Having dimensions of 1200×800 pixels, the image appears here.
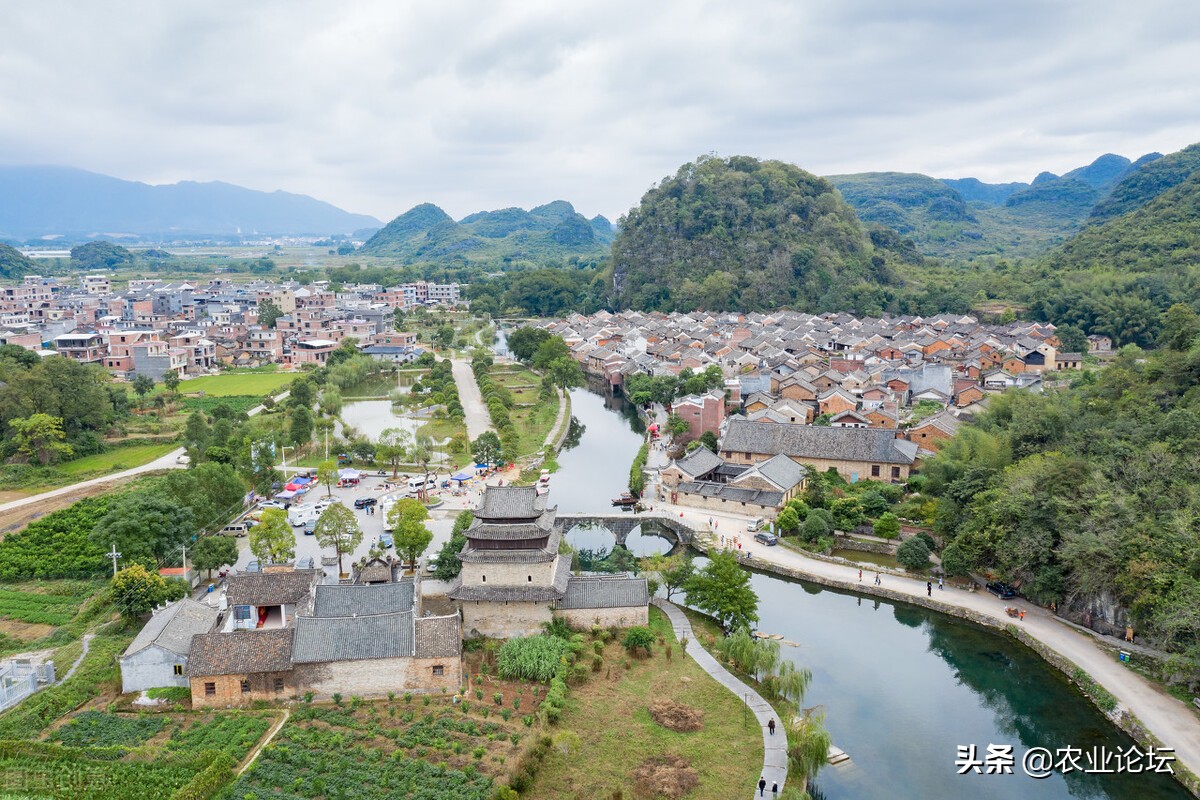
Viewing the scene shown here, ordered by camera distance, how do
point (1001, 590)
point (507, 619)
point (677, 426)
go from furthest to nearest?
point (677, 426)
point (1001, 590)
point (507, 619)

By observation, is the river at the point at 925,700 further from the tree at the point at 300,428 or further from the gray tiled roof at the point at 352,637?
the tree at the point at 300,428

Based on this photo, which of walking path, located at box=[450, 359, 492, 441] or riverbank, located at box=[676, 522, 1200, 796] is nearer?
riverbank, located at box=[676, 522, 1200, 796]

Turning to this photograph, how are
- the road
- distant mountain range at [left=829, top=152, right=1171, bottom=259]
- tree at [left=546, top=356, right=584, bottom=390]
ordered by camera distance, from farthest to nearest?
distant mountain range at [left=829, top=152, right=1171, bottom=259] → tree at [left=546, top=356, right=584, bottom=390] → the road

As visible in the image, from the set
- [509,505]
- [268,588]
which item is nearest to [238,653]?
[268,588]

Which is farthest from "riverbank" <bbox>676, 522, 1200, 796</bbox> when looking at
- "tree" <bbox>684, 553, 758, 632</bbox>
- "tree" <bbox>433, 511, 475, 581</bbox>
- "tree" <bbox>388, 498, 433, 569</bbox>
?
"tree" <bbox>388, 498, 433, 569</bbox>

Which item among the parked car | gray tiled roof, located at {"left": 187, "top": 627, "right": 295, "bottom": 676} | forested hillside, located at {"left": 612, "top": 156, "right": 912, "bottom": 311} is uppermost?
forested hillside, located at {"left": 612, "top": 156, "right": 912, "bottom": 311}

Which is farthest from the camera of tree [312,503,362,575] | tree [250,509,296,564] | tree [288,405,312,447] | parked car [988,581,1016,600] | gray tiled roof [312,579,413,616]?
tree [288,405,312,447]

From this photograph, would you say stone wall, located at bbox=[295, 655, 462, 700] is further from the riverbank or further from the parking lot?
the riverbank

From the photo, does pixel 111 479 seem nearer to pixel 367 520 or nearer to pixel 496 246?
pixel 367 520
